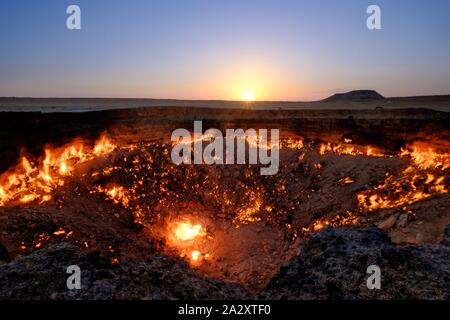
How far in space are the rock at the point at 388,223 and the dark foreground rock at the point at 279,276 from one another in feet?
2.53

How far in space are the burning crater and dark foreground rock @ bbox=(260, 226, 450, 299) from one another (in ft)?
2.15

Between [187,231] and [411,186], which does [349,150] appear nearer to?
[411,186]

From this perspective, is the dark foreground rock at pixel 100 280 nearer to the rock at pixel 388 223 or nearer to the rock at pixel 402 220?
the rock at pixel 388 223

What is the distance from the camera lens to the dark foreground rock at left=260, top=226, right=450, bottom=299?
538 centimetres

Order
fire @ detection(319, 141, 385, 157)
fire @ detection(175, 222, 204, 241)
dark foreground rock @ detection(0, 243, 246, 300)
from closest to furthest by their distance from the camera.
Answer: dark foreground rock @ detection(0, 243, 246, 300) < fire @ detection(175, 222, 204, 241) < fire @ detection(319, 141, 385, 157)

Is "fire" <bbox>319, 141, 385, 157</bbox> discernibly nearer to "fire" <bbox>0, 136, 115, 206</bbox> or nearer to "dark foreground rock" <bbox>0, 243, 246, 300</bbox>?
"dark foreground rock" <bbox>0, 243, 246, 300</bbox>

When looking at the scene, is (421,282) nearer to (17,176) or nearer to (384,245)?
(384,245)

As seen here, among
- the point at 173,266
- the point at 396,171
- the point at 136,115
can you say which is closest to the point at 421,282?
the point at 173,266

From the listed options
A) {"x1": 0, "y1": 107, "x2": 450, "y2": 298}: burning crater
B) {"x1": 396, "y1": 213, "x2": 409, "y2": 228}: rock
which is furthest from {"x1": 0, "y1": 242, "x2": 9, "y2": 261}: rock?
{"x1": 396, "y1": 213, "x2": 409, "y2": 228}: rock

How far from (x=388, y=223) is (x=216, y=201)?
19.2 ft

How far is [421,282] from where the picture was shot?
544 cm

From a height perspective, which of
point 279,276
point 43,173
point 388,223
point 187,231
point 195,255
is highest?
point 43,173

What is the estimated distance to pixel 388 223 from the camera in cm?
763

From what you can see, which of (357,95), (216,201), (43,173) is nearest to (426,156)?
(216,201)
